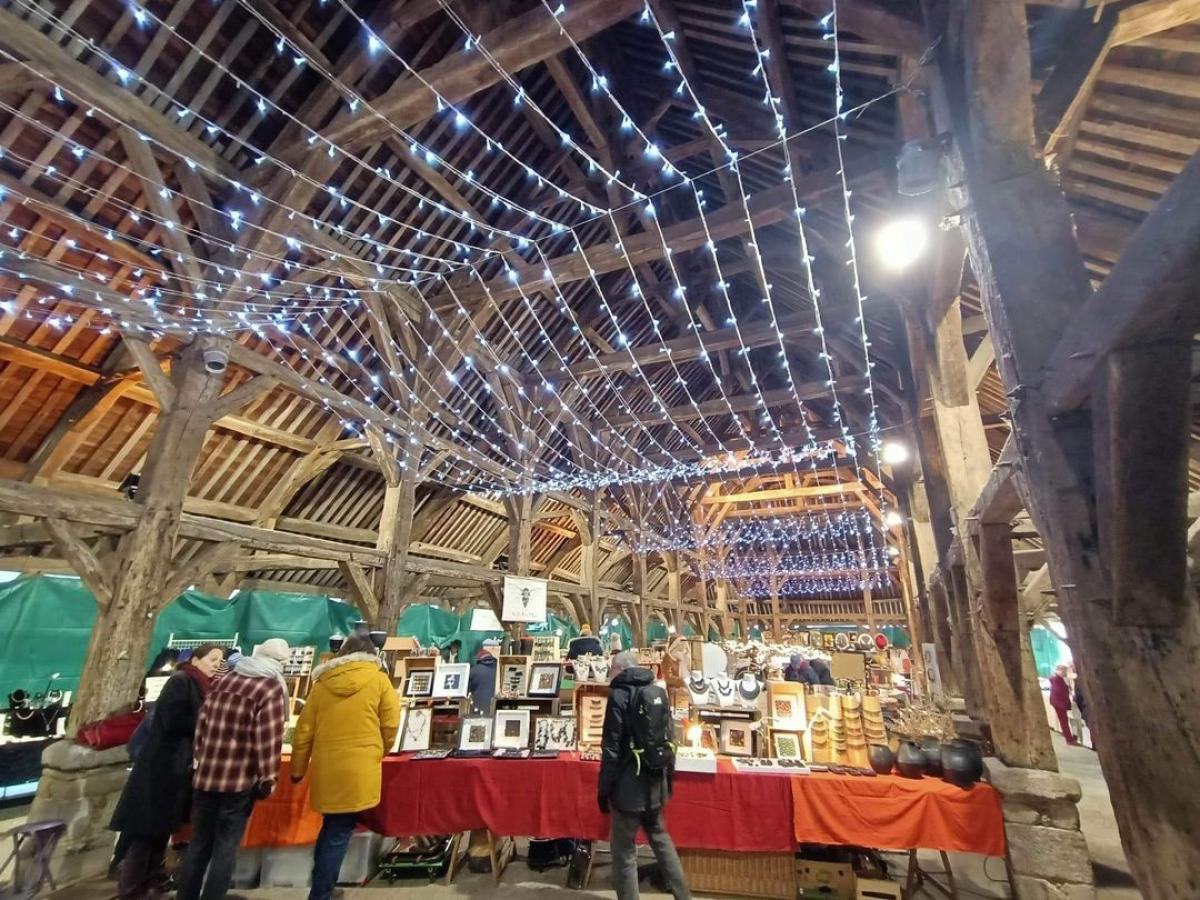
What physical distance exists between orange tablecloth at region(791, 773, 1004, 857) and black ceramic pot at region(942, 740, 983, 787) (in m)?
0.05

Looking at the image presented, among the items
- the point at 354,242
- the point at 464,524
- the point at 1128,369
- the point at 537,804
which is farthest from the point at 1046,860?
the point at 464,524

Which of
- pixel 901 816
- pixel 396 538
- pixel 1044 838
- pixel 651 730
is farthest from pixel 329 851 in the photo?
pixel 1044 838

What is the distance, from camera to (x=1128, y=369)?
1175 millimetres

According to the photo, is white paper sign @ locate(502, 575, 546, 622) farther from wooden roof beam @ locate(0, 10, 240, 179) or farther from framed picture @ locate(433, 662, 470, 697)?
wooden roof beam @ locate(0, 10, 240, 179)

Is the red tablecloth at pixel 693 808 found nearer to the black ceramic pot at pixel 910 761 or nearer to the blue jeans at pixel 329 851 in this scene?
the black ceramic pot at pixel 910 761

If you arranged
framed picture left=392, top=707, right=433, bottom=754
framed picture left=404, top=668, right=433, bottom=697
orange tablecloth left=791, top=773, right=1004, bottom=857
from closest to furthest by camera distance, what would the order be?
orange tablecloth left=791, top=773, right=1004, bottom=857 < framed picture left=392, top=707, right=433, bottom=754 < framed picture left=404, top=668, right=433, bottom=697

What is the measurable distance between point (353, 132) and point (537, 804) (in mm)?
4999

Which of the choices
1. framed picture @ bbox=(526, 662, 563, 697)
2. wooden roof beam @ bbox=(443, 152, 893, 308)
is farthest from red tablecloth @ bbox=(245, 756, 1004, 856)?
wooden roof beam @ bbox=(443, 152, 893, 308)

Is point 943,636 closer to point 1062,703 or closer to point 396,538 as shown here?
point 1062,703

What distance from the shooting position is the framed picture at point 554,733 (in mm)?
3639

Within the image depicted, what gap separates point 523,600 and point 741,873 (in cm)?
423

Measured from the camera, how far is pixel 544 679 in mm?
4059

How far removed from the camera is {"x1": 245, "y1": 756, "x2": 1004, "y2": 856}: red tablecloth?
3029 mm

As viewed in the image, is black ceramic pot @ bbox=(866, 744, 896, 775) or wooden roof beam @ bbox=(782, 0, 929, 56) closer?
wooden roof beam @ bbox=(782, 0, 929, 56)
